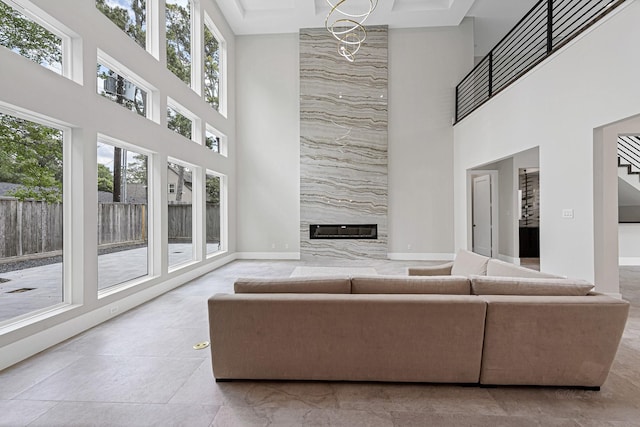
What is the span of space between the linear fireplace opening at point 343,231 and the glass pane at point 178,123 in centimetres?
371

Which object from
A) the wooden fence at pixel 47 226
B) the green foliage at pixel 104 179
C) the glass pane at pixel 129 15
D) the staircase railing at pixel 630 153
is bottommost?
the wooden fence at pixel 47 226

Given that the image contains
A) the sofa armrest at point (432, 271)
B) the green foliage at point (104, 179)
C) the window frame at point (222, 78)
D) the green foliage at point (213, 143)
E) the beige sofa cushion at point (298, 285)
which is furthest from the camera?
the window frame at point (222, 78)

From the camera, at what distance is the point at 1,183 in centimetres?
282

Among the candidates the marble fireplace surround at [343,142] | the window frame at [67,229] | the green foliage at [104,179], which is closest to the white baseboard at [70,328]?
the window frame at [67,229]

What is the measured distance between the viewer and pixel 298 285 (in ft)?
7.93

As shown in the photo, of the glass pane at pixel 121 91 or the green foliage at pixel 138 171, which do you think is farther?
the green foliage at pixel 138 171

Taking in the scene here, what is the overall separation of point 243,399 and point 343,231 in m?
6.46

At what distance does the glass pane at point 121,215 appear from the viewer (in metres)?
3.96

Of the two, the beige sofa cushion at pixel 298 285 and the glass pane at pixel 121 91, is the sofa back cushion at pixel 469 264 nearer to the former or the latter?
the beige sofa cushion at pixel 298 285

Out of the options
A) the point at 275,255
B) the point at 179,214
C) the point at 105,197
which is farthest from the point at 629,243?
the point at 105,197

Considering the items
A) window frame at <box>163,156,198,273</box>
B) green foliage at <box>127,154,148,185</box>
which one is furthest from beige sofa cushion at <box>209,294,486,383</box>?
window frame at <box>163,156,198,273</box>

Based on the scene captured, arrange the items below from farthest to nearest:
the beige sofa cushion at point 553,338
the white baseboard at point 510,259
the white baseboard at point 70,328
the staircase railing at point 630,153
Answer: the white baseboard at point 510,259
the staircase railing at point 630,153
the white baseboard at point 70,328
the beige sofa cushion at point 553,338

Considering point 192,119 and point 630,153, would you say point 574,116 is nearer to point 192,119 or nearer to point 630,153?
point 630,153

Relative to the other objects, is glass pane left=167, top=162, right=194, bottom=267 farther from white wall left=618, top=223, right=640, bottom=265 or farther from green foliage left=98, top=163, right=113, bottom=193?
white wall left=618, top=223, right=640, bottom=265
